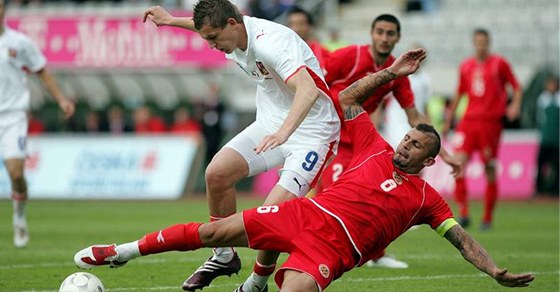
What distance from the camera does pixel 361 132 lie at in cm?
822

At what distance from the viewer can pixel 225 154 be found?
866 cm

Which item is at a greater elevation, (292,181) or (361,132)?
(361,132)

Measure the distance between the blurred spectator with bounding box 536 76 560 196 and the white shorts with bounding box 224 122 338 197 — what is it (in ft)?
48.1

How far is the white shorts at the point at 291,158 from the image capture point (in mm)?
8453

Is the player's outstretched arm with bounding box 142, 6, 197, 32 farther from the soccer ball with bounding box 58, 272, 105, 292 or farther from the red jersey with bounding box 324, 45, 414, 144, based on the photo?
the soccer ball with bounding box 58, 272, 105, 292

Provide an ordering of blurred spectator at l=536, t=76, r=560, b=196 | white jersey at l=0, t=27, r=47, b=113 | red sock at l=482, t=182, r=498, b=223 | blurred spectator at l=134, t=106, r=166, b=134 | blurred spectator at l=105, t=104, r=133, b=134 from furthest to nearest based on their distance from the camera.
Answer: blurred spectator at l=105, t=104, r=133, b=134, blurred spectator at l=134, t=106, r=166, b=134, blurred spectator at l=536, t=76, r=560, b=196, red sock at l=482, t=182, r=498, b=223, white jersey at l=0, t=27, r=47, b=113

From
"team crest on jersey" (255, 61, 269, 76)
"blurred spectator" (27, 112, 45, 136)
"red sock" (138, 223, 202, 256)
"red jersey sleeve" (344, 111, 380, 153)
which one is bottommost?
"blurred spectator" (27, 112, 45, 136)

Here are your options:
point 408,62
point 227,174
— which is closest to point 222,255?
point 227,174

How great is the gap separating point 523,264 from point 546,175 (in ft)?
39.8

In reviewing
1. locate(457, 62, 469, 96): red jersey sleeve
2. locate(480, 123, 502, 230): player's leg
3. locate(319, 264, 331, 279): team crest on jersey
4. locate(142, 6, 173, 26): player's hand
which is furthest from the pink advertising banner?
locate(319, 264, 331, 279): team crest on jersey

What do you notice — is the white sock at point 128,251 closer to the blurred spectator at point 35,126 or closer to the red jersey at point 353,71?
the red jersey at point 353,71

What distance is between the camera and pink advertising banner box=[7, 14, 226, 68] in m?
28.0

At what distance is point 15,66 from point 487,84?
269 inches

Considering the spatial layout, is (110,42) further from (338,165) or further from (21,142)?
(338,165)
